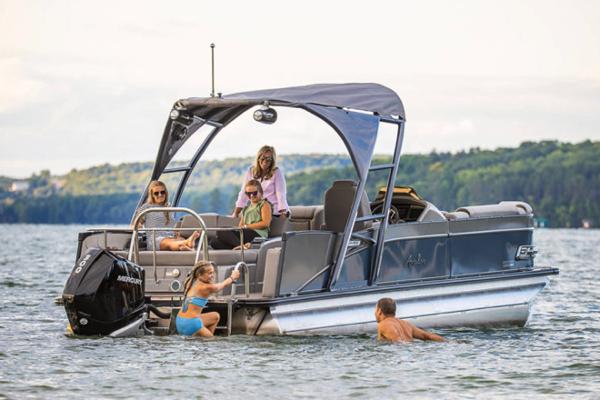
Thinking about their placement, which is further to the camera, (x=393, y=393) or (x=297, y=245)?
(x=297, y=245)

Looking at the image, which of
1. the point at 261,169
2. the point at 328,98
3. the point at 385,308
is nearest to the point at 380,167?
the point at 328,98

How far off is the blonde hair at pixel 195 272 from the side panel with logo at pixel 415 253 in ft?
7.73

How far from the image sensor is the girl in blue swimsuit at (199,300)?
14352 millimetres

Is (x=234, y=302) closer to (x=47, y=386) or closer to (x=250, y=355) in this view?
(x=250, y=355)

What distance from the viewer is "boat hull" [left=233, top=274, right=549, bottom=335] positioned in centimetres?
1468

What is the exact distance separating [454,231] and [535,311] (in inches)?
260

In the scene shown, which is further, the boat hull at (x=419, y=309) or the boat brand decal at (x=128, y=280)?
the boat hull at (x=419, y=309)

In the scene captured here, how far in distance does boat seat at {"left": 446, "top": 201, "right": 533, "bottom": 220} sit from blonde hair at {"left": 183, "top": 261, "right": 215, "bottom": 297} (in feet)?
12.1

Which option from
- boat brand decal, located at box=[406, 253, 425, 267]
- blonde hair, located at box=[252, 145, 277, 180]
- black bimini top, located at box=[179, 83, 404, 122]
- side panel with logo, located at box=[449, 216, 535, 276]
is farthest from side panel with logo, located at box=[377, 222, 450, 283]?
→ blonde hair, located at box=[252, 145, 277, 180]

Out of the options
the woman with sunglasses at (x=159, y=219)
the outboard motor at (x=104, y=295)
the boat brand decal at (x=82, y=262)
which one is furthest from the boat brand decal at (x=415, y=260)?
the boat brand decal at (x=82, y=262)

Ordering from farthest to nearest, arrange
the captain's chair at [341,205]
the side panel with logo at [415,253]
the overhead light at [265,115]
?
the side panel with logo at [415,253]
the captain's chair at [341,205]
the overhead light at [265,115]

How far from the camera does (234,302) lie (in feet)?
47.7

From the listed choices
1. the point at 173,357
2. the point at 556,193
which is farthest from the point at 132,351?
the point at 556,193

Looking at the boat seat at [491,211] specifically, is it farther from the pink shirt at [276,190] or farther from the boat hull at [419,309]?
the pink shirt at [276,190]
